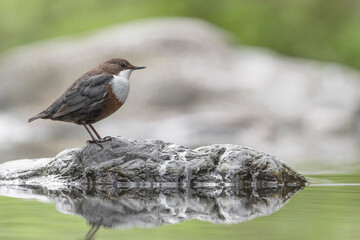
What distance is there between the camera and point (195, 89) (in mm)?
15891

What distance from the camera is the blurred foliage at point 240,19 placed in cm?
1939

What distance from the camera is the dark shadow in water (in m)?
4.45

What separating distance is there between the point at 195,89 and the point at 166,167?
31.7 feet

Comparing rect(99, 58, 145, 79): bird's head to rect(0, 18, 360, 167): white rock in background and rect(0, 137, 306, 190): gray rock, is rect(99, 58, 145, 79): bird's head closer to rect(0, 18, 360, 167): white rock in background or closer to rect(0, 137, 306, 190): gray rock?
rect(0, 137, 306, 190): gray rock

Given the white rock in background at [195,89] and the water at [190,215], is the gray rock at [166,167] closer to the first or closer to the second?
the water at [190,215]

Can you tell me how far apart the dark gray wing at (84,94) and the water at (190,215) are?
86cm

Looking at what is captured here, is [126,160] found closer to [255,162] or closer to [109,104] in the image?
[109,104]

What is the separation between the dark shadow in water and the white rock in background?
7.05 meters

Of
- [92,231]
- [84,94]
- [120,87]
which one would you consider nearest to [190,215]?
[92,231]

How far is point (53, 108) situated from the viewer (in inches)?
261

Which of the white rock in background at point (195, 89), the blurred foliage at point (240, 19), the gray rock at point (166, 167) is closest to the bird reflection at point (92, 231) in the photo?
the gray rock at point (166, 167)

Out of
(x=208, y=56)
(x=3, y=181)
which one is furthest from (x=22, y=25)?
(x=3, y=181)

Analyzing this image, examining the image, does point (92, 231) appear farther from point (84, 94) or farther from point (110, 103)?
point (84, 94)

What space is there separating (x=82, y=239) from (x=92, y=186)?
8.50 feet
